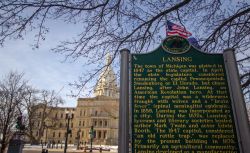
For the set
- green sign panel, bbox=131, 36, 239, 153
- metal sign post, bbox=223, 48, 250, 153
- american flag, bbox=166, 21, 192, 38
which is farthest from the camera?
american flag, bbox=166, 21, 192, 38

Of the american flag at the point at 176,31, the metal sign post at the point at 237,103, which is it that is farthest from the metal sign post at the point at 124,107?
the metal sign post at the point at 237,103

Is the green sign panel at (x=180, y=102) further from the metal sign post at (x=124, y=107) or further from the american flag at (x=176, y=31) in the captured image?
the american flag at (x=176, y=31)

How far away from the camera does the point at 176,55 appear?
5.56m

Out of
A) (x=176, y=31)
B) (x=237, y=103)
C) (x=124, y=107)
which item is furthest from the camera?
(x=176, y=31)

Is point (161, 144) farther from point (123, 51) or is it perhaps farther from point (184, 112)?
point (123, 51)

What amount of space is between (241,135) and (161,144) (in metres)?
1.43

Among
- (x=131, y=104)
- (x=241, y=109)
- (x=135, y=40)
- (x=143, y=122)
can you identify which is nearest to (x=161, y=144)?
(x=143, y=122)

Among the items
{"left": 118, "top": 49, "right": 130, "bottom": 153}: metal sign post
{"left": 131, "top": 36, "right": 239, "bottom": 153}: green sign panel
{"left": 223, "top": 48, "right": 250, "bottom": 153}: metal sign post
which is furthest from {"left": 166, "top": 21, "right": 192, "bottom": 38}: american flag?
{"left": 118, "top": 49, "right": 130, "bottom": 153}: metal sign post

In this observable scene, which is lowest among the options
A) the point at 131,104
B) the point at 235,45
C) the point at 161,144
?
the point at 161,144

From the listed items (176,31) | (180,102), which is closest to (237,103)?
(180,102)

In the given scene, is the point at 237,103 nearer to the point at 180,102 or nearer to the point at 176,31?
the point at 180,102

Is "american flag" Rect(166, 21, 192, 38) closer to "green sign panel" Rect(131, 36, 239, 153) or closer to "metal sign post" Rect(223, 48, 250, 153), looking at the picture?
"green sign panel" Rect(131, 36, 239, 153)

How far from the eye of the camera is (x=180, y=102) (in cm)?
520

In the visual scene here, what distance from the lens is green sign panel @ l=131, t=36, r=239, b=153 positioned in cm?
484
